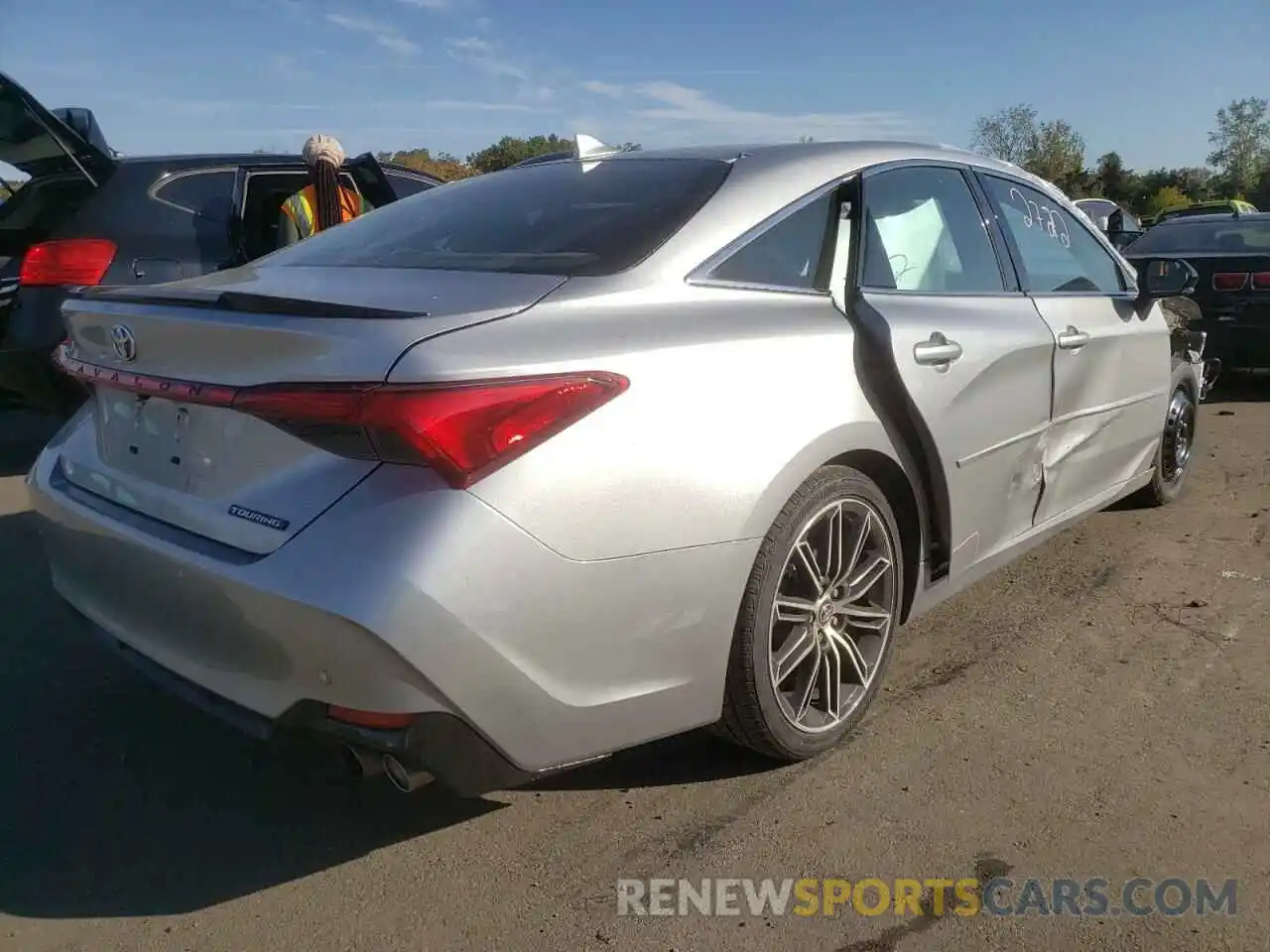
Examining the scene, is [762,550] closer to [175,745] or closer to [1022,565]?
[175,745]

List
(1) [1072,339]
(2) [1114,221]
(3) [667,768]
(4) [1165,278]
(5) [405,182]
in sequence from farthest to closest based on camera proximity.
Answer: (2) [1114,221] < (5) [405,182] < (4) [1165,278] < (1) [1072,339] < (3) [667,768]

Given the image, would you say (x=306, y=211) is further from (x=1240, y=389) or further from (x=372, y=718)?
(x=1240, y=389)

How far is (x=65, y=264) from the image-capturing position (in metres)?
5.29

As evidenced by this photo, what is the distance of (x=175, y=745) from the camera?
2920 millimetres

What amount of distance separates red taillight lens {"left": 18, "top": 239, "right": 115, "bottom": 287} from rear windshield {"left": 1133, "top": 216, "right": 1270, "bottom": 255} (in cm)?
772

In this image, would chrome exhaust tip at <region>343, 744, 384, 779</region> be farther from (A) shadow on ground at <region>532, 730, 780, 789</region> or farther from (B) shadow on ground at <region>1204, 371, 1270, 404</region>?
(B) shadow on ground at <region>1204, 371, 1270, 404</region>

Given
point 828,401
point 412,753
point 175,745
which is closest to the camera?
point 412,753

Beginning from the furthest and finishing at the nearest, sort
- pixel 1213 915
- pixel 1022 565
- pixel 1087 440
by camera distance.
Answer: pixel 1022 565 → pixel 1087 440 → pixel 1213 915

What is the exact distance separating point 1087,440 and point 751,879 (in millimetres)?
2310

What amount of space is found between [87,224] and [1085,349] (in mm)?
4552

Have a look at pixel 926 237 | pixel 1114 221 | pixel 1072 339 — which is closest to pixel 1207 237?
pixel 1072 339

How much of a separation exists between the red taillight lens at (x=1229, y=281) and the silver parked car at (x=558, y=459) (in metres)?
5.54

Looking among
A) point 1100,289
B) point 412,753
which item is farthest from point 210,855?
point 1100,289

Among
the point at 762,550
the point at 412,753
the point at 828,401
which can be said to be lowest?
the point at 412,753
